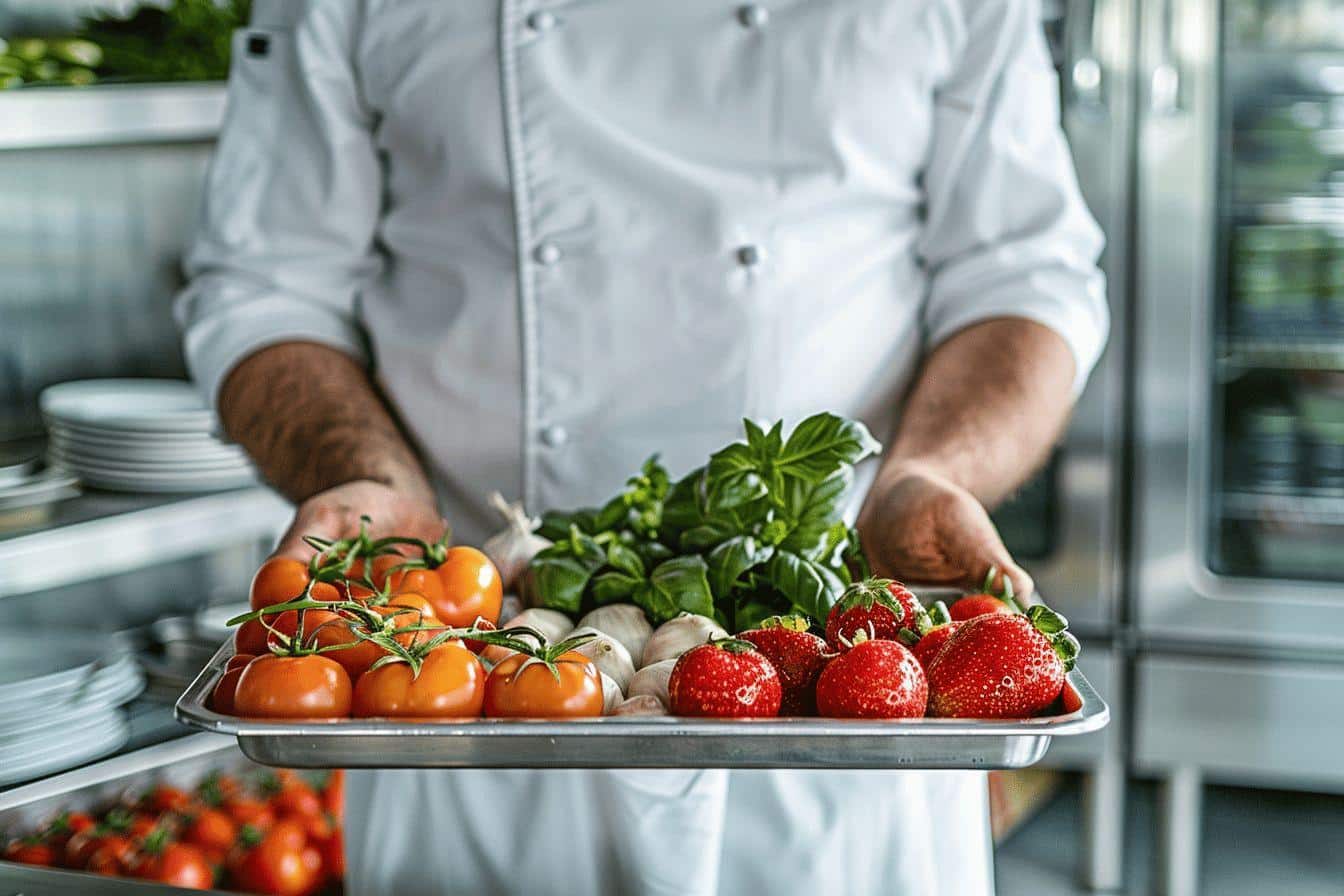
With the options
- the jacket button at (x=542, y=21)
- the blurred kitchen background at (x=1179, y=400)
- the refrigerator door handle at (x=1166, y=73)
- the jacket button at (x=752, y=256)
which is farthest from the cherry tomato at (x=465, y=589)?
the refrigerator door handle at (x=1166, y=73)

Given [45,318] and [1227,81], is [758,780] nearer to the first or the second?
[45,318]

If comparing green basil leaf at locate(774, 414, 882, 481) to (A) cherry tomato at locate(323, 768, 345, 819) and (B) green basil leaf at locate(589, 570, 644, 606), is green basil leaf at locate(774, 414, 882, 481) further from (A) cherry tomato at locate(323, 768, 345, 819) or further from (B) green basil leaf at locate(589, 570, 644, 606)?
(A) cherry tomato at locate(323, 768, 345, 819)

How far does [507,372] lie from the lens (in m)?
1.28

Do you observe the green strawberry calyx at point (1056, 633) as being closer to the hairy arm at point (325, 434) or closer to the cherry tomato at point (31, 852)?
the hairy arm at point (325, 434)

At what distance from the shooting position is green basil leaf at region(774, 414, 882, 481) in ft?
3.39

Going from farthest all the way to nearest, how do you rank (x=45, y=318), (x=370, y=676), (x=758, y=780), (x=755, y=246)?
1. (x=45, y=318)
2. (x=755, y=246)
3. (x=758, y=780)
4. (x=370, y=676)

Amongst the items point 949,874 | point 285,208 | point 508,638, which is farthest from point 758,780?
point 285,208

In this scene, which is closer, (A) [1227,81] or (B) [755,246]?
(B) [755,246]

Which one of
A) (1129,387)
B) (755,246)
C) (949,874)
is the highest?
(755,246)

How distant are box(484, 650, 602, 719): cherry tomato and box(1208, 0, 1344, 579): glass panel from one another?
1.87m

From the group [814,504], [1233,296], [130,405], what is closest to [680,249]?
[814,504]

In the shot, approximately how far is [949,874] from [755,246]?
497 millimetres

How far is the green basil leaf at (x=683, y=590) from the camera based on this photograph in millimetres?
988

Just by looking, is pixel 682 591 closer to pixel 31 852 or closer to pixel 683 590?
pixel 683 590
